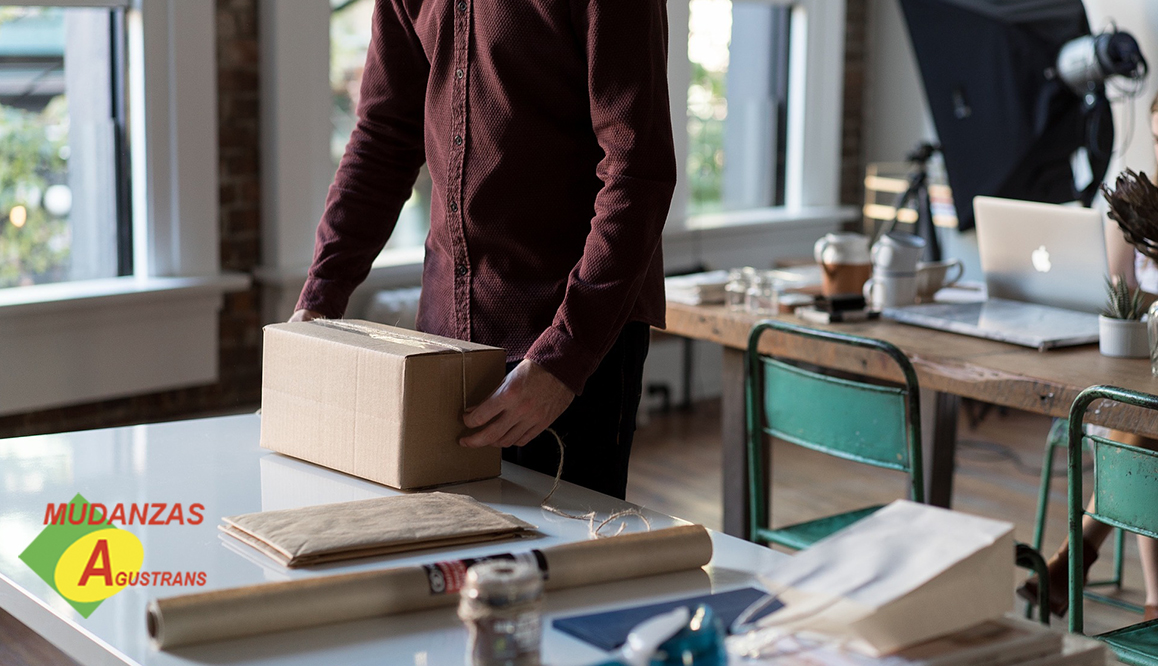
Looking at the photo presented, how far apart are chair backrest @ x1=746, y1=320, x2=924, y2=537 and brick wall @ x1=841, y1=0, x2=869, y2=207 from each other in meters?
3.60

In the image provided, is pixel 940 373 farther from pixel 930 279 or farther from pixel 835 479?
pixel 835 479

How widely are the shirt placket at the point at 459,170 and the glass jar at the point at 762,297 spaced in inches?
46.8

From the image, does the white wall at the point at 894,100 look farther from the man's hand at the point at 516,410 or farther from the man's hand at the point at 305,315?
the man's hand at the point at 516,410

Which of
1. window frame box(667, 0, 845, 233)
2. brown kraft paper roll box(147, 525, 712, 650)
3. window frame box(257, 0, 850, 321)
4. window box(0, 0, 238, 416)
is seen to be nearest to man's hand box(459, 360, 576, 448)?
brown kraft paper roll box(147, 525, 712, 650)

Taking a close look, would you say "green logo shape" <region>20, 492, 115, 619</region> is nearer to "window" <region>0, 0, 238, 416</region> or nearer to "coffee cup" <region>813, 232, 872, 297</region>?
"coffee cup" <region>813, 232, 872, 297</region>

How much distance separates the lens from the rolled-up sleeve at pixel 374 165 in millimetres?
1771

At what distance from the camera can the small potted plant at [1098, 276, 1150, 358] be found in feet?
7.47

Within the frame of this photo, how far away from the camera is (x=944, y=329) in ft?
8.23

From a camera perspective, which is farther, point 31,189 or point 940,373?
point 31,189

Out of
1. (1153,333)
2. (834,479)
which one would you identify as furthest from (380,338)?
(834,479)

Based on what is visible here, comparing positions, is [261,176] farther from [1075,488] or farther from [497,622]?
[497,622]

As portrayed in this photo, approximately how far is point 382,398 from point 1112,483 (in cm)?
110

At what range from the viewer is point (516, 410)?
4.53 ft

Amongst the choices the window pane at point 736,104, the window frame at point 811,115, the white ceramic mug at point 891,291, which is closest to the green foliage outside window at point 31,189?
the white ceramic mug at point 891,291
